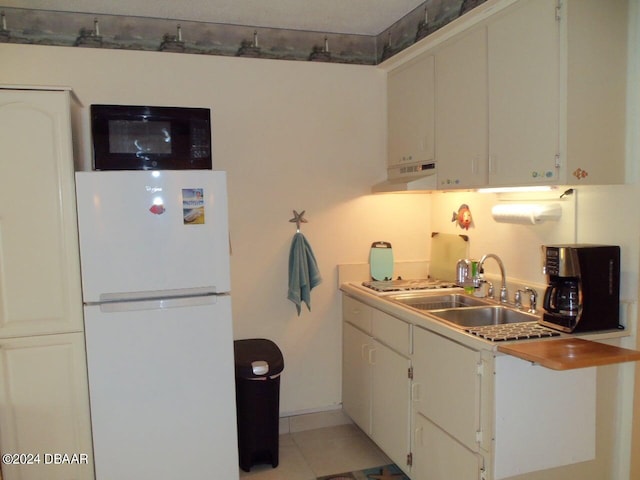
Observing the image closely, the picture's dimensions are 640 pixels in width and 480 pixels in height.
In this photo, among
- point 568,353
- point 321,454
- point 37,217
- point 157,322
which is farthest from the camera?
point 321,454

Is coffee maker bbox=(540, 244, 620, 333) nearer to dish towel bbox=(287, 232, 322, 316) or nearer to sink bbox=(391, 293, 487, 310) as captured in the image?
sink bbox=(391, 293, 487, 310)

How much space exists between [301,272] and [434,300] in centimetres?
82

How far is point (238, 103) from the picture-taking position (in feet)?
10.2

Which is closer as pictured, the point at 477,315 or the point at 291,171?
the point at 477,315

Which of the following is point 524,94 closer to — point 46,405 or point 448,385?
point 448,385

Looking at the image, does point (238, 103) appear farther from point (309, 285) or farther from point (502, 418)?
point (502, 418)

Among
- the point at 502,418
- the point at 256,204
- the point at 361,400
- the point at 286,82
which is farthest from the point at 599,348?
the point at 286,82

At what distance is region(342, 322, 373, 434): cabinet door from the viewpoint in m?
3.01

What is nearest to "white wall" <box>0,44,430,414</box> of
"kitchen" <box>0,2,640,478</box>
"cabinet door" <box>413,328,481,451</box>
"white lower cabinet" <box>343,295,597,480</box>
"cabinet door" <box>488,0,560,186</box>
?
"kitchen" <box>0,2,640,478</box>

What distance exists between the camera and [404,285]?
3.19m

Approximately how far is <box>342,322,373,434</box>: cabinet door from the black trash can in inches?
20.2

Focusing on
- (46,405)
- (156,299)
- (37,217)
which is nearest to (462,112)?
(156,299)

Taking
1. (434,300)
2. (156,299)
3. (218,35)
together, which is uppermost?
(218,35)

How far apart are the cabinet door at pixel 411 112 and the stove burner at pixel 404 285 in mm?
754
